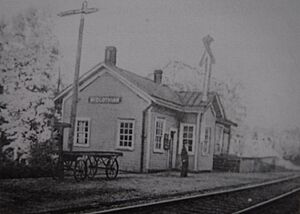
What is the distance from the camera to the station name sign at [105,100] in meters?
2.86

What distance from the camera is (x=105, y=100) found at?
116 inches

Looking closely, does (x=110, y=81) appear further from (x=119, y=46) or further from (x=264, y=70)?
(x=264, y=70)

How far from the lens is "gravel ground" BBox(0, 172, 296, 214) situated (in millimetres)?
2819

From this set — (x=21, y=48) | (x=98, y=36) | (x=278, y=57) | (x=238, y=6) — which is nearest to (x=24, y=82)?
(x=21, y=48)

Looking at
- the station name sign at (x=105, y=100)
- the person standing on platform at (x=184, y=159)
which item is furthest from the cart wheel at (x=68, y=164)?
the person standing on platform at (x=184, y=159)

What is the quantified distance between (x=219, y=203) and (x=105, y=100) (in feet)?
4.42

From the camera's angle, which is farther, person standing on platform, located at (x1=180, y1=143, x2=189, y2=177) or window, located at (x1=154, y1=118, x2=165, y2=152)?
person standing on platform, located at (x1=180, y1=143, x2=189, y2=177)

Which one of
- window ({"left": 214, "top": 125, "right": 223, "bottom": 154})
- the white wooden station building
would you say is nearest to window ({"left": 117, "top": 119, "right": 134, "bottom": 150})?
the white wooden station building

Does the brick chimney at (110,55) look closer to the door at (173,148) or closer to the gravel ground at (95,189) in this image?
the gravel ground at (95,189)

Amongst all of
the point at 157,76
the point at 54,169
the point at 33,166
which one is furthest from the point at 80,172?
the point at 157,76

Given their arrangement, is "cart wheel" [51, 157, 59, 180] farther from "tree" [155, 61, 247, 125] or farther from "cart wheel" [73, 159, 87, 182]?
"tree" [155, 61, 247, 125]

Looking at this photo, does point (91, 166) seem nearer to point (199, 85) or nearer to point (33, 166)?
point (33, 166)

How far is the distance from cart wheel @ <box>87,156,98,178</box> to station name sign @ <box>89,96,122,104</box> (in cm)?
47

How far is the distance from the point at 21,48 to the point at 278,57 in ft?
5.61
